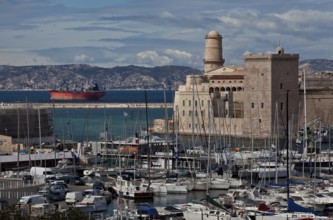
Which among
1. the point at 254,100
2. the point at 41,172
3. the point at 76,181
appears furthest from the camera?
the point at 254,100

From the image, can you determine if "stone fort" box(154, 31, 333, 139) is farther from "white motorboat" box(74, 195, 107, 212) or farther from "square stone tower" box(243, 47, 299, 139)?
"white motorboat" box(74, 195, 107, 212)

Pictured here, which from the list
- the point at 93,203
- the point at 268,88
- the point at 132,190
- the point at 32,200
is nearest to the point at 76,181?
the point at 132,190

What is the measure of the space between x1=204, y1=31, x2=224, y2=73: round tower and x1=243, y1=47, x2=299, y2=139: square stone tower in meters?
11.9

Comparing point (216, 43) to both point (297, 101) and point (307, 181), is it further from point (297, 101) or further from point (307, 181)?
point (307, 181)

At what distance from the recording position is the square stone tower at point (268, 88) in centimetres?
6506

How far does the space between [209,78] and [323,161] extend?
32.1m

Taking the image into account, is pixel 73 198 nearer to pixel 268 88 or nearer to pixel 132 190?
pixel 132 190

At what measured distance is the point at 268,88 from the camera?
6556 cm

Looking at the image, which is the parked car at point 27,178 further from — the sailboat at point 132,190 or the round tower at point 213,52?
the round tower at point 213,52

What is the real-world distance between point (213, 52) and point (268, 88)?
1485 cm

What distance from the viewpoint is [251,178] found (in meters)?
38.1

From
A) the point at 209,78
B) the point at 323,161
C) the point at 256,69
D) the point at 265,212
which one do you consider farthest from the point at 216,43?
the point at 265,212

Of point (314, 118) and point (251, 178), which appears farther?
point (314, 118)

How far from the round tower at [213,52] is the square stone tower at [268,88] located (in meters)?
11.9
